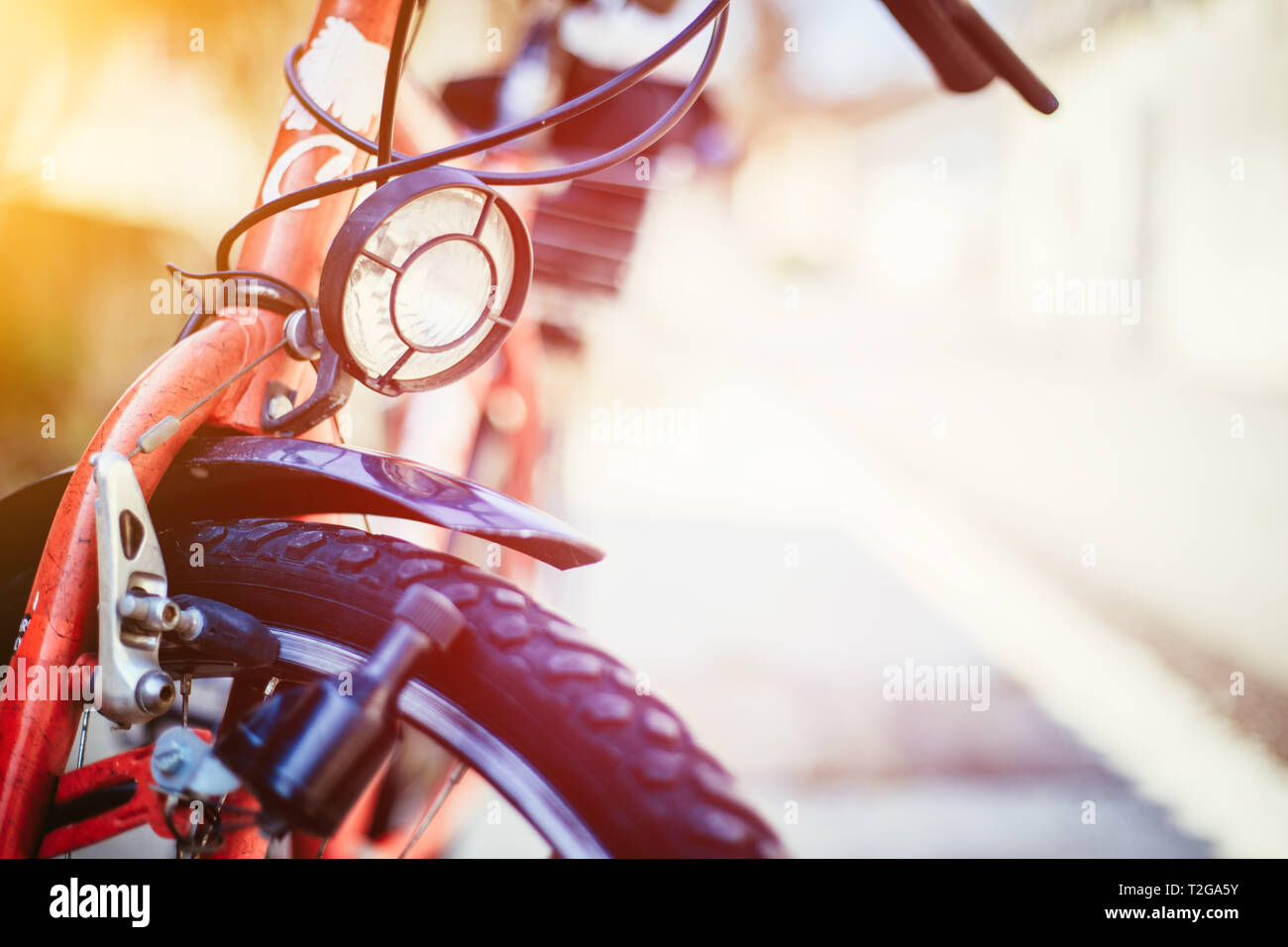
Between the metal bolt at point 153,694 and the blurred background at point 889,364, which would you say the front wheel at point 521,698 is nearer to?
the metal bolt at point 153,694

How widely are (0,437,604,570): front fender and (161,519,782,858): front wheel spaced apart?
0.04m

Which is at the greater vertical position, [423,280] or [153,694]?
[423,280]

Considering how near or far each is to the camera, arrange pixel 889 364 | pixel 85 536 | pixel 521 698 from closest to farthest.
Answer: pixel 521 698, pixel 85 536, pixel 889 364

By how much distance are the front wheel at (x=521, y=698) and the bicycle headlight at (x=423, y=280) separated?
0.14 meters

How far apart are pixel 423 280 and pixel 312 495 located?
0.20m

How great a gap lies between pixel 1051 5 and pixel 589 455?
1.16 metres

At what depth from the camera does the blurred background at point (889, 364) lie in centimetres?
120

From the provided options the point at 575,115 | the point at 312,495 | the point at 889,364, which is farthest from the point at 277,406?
the point at 889,364

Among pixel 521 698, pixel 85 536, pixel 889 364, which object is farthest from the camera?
pixel 889 364

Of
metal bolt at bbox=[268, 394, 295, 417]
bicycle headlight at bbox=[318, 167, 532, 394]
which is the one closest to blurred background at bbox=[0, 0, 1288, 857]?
metal bolt at bbox=[268, 394, 295, 417]

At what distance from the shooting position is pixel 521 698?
461 mm

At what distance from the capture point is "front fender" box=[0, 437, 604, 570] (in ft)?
1.69

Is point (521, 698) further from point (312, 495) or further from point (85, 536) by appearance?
point (85, 536)
